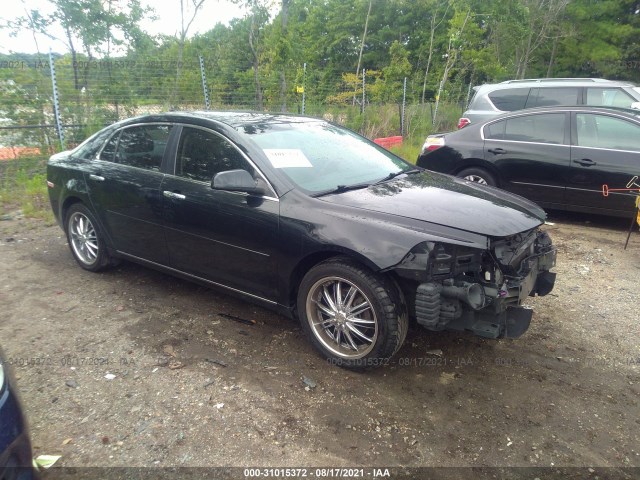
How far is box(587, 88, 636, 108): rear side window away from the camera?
335 inches

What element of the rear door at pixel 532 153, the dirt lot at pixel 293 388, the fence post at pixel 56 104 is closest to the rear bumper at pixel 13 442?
the dirt lot at pixel 293 388

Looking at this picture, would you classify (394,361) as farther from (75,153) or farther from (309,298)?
(75,153)

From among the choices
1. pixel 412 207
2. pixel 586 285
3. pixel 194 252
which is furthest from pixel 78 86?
pixel 586 285

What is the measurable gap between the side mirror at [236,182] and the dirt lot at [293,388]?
3.69 feet

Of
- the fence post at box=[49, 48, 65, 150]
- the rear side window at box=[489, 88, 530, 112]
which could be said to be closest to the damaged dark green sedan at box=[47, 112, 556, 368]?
the fence post at box=[49, 48, 65, 150]

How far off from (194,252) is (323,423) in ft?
5.79

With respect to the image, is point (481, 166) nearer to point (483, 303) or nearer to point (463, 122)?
point (463, 122)

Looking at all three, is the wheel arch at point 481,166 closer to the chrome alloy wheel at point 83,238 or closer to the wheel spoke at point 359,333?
the wheel spoke at point 359,333

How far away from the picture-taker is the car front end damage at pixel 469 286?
107 inches

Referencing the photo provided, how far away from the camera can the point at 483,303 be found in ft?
9.00

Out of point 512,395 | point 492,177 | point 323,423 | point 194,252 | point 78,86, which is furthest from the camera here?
point 78,86

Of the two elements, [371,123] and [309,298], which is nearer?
[309,298]

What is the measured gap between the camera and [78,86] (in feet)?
Result: 28.3

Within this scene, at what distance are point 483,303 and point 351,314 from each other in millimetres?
807
